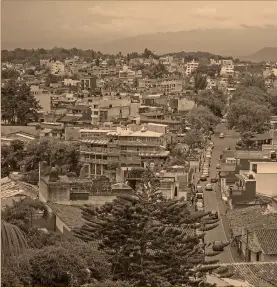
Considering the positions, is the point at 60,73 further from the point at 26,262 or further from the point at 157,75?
the point at 26,262

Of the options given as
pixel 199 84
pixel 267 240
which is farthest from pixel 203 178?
pixel 199 84

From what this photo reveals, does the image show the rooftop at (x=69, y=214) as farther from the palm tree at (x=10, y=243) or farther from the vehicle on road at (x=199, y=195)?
the vehicle on road at (x=199, y=195)

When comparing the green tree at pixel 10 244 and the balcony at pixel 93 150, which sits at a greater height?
the green tree at pixel 10 244

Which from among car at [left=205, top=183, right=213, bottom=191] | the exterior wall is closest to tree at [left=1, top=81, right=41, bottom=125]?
car at [left=205, top=183, right=213, bottom=191]

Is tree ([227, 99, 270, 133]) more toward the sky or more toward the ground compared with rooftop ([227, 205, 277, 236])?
more toward the ground

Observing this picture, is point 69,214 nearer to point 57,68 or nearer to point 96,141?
point 96,141

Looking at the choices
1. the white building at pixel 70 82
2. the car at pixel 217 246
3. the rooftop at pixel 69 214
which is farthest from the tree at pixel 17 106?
the car at pixel 217 246

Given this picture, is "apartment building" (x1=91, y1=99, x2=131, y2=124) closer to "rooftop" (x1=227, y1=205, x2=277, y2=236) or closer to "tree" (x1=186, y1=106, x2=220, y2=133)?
"tree" (x1=186, y1=106, x2=220, y2=133)
